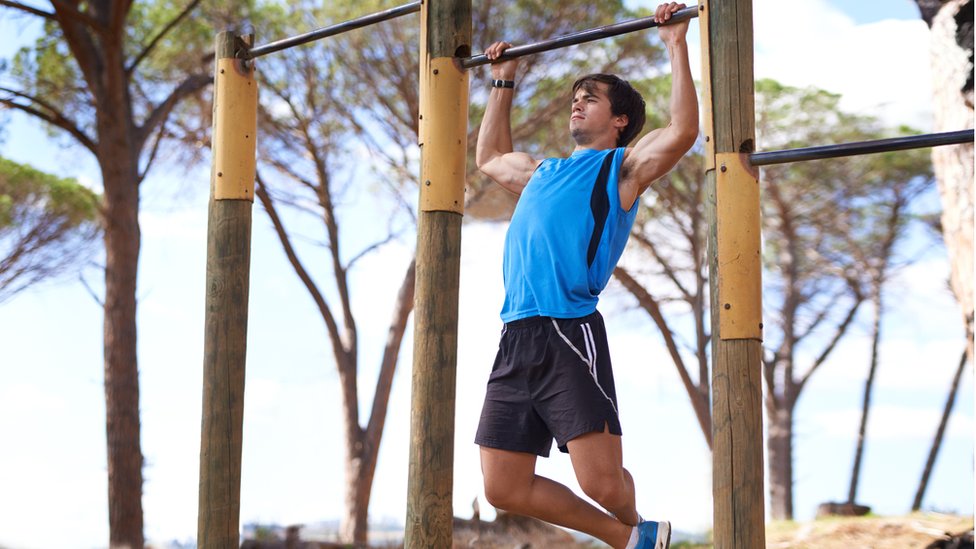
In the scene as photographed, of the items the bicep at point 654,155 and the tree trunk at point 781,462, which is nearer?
the bicep at point 654,155

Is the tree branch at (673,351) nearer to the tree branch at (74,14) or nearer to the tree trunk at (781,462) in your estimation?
the tree trunk at (781,462)

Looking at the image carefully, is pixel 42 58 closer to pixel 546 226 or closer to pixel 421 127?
pixel 421 127

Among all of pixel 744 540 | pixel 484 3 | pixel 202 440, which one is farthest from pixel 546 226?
pixel 484 3

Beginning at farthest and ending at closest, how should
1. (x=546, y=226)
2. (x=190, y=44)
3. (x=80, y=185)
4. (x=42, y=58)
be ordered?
1. (x=80, y=185)
2. (x=190, y=44)
3. (x=42, y=58)
4. (x=546, y=226)

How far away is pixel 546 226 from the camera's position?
10.0 ft

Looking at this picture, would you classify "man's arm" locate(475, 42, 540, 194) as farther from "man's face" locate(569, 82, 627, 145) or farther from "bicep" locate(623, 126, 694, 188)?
"bicep" locate(623, 126, 694, 188)

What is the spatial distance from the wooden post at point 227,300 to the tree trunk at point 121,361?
173 inches

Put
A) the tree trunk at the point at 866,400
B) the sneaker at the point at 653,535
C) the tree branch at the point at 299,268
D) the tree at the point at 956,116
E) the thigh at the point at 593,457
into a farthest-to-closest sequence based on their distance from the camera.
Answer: the tree trunk at the point at 866,400 → the tree branch at the point at 299,268 → the tree at the point at 956,116 → the sneaker at the point at 653,535 → the thigh at the point at 593,457

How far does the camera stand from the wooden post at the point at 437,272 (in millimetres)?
3307

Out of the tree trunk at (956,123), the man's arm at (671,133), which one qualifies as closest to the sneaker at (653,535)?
the man's arm at (671,133)

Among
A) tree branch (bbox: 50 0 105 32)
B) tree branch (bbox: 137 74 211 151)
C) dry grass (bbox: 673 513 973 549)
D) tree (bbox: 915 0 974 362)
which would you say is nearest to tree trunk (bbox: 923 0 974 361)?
tree (bbox: 915 0 974 362)

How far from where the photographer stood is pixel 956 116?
5.93 m

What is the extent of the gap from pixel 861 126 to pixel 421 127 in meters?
9.52

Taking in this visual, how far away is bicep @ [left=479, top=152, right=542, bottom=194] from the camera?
3.33 metres
